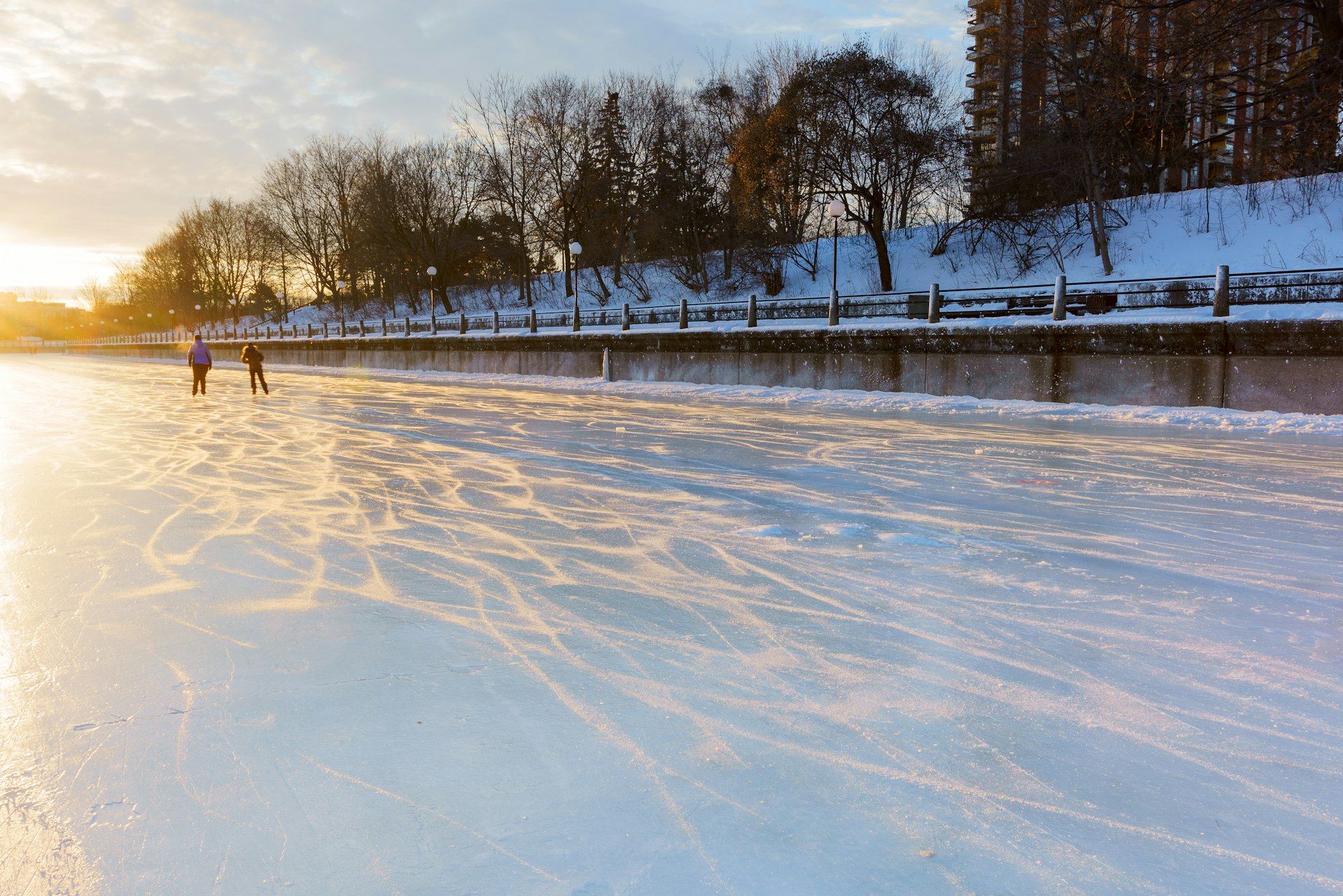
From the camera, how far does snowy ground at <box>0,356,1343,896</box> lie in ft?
7.38

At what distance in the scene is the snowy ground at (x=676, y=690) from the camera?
2250 millimetres

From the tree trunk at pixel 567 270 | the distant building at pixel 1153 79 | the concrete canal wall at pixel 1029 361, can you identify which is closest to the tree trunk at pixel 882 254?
the distant building at pixel 1153 79

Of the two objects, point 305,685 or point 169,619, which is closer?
point 305,685

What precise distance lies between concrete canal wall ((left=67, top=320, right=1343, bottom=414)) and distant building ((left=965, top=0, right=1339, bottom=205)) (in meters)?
5.50

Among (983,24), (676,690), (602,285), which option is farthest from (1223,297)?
(983,24)

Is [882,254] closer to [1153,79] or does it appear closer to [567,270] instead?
[1153,79]

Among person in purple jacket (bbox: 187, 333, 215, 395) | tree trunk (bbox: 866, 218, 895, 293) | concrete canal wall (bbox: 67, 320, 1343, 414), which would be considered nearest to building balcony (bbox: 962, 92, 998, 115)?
tree trunk (bbox: 866, 218, 895, 293)

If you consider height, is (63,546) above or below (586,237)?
below

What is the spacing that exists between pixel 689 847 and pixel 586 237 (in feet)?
168

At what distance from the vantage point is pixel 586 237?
51.3 metres

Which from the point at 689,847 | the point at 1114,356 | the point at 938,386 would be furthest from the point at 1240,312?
the point at 689,847

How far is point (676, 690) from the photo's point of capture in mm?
3301

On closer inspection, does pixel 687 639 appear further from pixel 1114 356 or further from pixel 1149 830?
pixel 1114 356

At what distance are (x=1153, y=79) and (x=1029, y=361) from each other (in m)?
7.47
